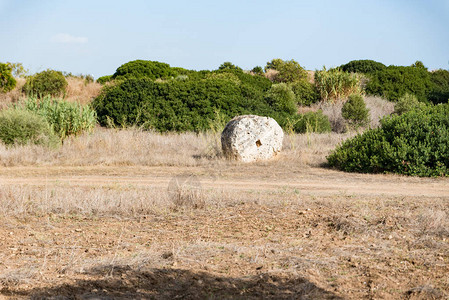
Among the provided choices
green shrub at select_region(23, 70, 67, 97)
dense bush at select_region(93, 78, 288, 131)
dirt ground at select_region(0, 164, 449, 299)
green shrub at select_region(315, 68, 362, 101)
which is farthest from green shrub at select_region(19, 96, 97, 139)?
green shrub at select_region(315, 68, 362, 101)

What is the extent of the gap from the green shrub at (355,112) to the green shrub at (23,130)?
12449 millimetres

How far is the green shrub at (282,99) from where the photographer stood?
71.2ft

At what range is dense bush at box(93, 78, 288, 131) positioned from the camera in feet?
63.7

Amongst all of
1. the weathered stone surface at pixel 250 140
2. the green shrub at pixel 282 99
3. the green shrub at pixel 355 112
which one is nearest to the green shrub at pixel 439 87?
the green shrub at pixel 355 112

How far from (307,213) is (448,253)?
6.45 feet

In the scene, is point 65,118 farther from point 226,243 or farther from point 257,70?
point 257,70

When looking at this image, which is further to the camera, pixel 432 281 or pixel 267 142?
pixel 267 142

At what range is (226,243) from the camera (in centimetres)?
547

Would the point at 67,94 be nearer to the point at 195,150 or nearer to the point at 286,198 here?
the point at 195,150

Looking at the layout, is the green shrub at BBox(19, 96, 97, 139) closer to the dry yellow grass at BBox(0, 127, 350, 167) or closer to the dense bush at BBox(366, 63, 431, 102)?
the dry yellow grass at BBox(0, 127, 350, 167)

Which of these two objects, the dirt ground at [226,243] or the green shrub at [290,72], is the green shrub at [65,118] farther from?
the green shrub at [290,72]

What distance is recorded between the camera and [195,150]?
48.4 feet

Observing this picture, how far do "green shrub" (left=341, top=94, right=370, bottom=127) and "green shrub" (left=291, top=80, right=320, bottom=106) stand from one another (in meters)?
4.72

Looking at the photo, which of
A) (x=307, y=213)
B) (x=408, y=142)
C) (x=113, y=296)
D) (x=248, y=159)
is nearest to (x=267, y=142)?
(x=248, y=159)
